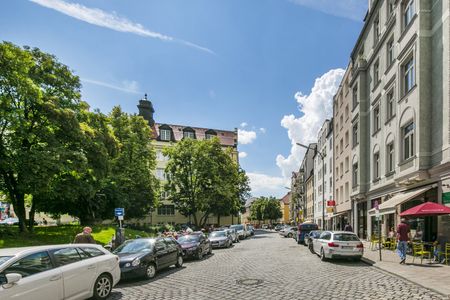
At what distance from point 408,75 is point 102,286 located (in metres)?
18.2

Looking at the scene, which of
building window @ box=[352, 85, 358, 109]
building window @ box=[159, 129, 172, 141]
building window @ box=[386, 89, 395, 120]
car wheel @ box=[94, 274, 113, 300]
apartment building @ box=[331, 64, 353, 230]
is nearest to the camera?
car wheel @ box=[94, 274, 113, 300]

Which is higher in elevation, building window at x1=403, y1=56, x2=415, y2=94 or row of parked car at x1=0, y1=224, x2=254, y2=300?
building window at x1=403, y1=56, x2=415, y2=94

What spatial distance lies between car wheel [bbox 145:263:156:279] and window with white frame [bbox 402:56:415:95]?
1524 cm

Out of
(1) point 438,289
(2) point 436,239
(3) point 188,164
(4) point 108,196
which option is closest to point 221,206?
(3) point 188,164

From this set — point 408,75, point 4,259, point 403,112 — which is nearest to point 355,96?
point 408,75

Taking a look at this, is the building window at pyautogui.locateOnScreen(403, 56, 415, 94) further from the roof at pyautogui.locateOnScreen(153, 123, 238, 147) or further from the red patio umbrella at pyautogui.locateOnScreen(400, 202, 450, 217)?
the roof at pyautogui.locateOnScreen(153, 123, 238, 147)

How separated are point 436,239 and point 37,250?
16044mm

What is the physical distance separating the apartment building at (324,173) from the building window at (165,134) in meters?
27.4

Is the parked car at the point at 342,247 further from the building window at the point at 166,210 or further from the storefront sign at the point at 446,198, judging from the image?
the building window at the point at 166,210

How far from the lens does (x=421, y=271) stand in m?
11.8

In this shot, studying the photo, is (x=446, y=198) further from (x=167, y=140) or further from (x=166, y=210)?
(x=167, y=140)

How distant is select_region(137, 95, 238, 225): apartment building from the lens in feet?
193

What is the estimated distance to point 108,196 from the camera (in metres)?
34.8

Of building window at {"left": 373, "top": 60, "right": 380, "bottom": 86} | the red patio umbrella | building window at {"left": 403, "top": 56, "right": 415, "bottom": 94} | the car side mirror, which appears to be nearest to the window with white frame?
building window at {"left": 403, "top": 56, "right": 415, "bottom": 94}
